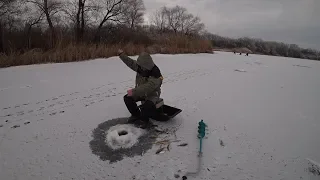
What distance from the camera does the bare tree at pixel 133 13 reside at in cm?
1404

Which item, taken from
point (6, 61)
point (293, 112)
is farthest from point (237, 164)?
point (6, 61)

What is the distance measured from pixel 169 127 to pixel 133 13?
631 inches

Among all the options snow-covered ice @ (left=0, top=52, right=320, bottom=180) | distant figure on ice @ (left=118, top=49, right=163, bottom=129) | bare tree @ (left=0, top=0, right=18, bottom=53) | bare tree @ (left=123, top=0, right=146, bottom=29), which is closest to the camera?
snow-covered ice @ (left=0, top=52, right=320, bottom=180)

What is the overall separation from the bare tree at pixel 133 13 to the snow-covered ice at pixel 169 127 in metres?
11.0

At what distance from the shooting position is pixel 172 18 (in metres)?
31.5

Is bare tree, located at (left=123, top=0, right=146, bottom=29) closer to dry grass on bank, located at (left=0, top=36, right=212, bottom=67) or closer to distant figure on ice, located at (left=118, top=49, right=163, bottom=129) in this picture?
dry grass on bank, located at (left=0, top=36, right=212, bottom=67)

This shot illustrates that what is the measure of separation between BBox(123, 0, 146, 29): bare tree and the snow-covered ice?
11.0 metres

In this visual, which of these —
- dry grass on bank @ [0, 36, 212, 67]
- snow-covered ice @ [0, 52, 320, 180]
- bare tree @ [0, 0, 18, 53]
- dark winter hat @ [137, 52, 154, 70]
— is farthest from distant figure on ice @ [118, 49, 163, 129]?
bare tree @ [0, 0, 18, 53]

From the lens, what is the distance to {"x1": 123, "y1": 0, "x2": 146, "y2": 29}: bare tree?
46.1 feet

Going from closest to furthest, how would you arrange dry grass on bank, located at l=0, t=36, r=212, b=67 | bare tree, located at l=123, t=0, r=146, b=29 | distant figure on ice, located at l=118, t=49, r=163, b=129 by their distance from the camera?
distant figure on ice, located at l=118, t=49, r=163, b=129 → dry grass on bank, located at l=0, t=36, r=212, b=67 → bare tree, located at l=123, t=0, r=146, b=29

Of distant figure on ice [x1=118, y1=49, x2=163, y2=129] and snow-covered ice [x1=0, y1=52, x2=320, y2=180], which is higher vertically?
distant figure on ice [x1=118, y1=49, x2=163, y2=129]

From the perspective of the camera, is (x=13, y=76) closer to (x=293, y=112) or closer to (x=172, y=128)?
(x=172, y=128)

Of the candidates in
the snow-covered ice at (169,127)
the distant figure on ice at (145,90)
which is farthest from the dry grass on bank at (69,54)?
the distant figure on ice at (145,90)

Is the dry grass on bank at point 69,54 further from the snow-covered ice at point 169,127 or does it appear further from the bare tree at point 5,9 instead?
the bare tree at point 5,9
